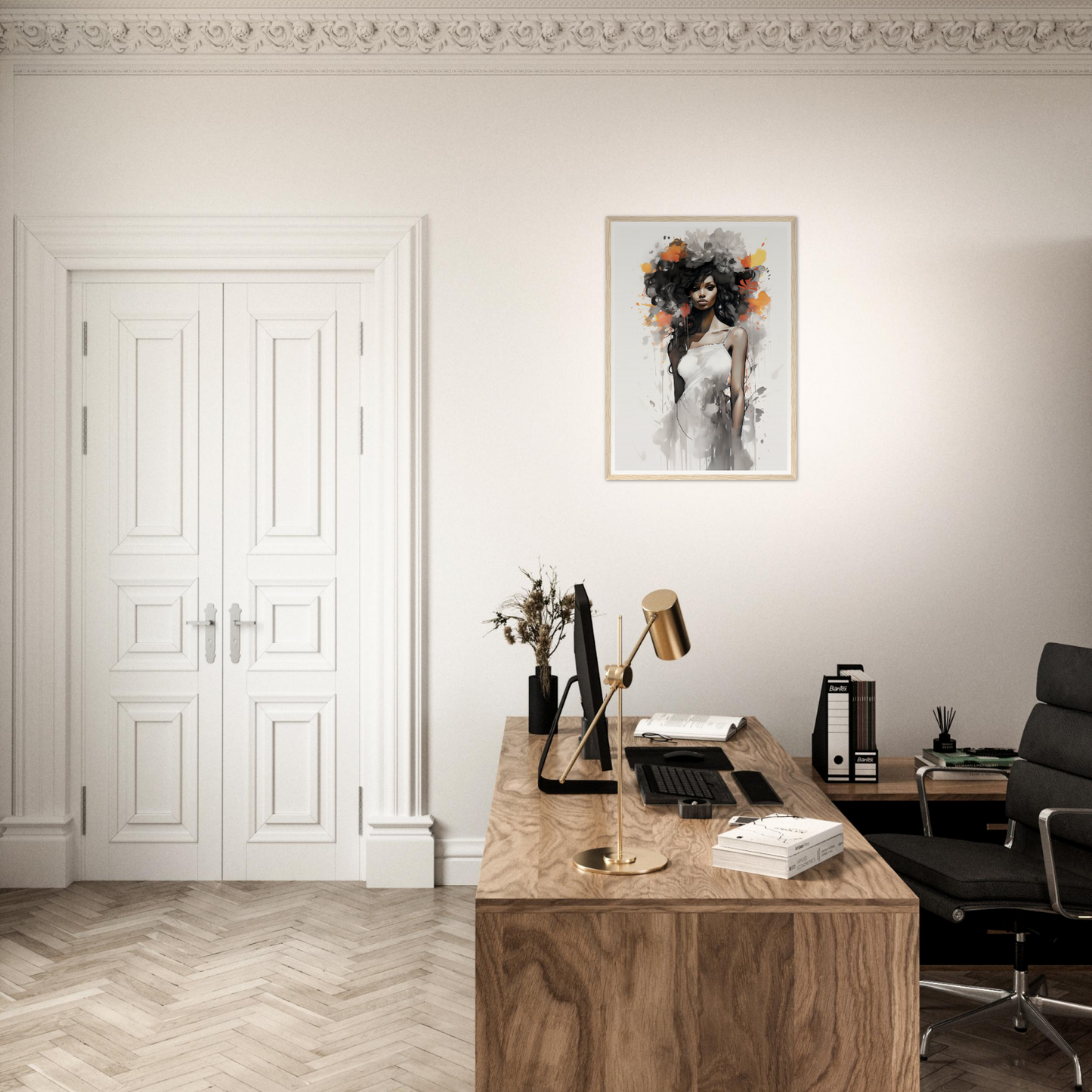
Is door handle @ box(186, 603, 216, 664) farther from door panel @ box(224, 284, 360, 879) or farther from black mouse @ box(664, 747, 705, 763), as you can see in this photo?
black mouse @ box(664, 747, 705, 763)

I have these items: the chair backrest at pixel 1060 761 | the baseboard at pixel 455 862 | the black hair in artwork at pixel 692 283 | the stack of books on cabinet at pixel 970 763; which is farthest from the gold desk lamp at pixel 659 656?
the black hair in artwork at pixel 692 283

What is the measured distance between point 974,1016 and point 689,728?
3.59 feet

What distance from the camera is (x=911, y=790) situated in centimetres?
324

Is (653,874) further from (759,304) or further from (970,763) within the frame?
(759,304)

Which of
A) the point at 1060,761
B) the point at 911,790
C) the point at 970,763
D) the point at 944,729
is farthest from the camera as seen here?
the point at 944,729

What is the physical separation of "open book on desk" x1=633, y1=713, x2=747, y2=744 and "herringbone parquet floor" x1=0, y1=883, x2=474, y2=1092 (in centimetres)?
97

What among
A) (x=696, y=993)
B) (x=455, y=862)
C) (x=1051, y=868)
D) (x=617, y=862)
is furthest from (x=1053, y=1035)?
(x=455, y=862)

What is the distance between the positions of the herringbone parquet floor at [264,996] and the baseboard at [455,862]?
0.05 m

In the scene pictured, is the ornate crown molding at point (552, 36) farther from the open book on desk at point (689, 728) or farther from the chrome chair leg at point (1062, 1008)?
the chrome chair leg at point (1062, 1008)

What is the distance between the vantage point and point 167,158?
3795 millimetres

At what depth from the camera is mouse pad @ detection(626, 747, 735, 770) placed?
8.86ft

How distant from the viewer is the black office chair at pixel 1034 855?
2502mm

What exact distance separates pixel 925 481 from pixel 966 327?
2.06ft

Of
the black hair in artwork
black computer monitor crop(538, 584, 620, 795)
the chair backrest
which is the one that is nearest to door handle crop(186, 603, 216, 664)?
black computer monitor crop(538, 584, 620, 795)
